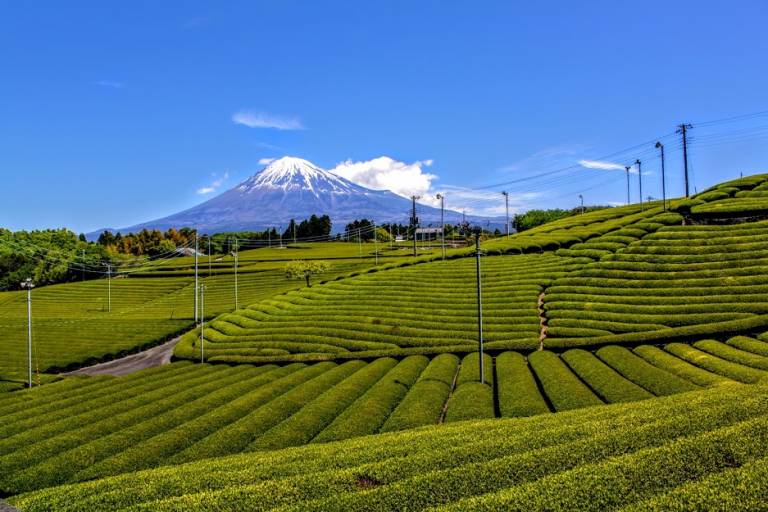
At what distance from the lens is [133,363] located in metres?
55.7

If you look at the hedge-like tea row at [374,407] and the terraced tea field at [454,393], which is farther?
the hedge-like tea row at [374,407]

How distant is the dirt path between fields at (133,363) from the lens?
5231cm

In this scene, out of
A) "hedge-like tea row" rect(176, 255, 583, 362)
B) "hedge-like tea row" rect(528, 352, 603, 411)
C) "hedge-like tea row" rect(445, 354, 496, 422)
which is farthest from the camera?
"hedge-like tea row" rect(176, 255, 583, 362)

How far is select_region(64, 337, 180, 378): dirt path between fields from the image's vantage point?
5231 cm

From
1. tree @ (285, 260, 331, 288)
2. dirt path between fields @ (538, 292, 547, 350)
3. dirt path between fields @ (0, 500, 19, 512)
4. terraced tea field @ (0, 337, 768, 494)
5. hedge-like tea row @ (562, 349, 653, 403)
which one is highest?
tree @ (285, 260, 331, 288)

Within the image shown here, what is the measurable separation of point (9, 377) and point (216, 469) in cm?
3966

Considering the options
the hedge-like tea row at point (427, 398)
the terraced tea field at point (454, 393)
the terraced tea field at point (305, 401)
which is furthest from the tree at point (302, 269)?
the hedge-like tea row at point (427, 398)

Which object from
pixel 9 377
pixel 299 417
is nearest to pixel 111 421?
pixel 299 417

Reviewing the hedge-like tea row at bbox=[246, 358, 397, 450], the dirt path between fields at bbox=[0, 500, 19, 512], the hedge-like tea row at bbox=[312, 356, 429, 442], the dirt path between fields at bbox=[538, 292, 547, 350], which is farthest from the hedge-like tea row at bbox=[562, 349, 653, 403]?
the dirt path between fields at bbox=[0, 500, 19, 512]

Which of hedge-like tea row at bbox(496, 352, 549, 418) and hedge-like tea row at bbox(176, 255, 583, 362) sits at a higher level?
hedge-like tea row at bbox(176, 255, 583, 362)

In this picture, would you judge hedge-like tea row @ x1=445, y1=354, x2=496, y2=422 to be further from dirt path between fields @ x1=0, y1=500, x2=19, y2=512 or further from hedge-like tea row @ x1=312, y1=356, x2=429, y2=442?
→ dirt path between fields @ x1=0, y1=500, x2=19, y2=512

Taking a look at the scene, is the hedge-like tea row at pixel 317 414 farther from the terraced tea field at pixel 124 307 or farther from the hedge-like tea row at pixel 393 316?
the terraced tea field at pixel 124 307

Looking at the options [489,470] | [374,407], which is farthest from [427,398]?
[489,470]

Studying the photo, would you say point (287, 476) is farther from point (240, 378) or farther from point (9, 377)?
point (9, 377)
